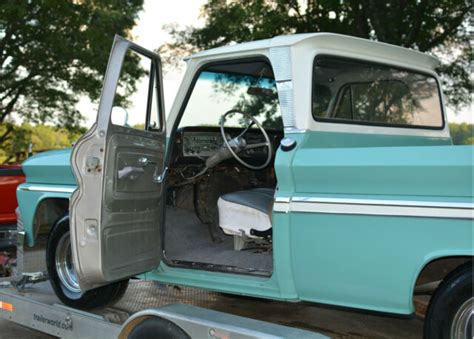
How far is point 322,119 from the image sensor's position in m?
3.34

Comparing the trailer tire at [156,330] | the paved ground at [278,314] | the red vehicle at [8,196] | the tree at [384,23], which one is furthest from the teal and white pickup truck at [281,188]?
the tree at [384,23]

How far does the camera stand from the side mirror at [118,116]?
3.32 m

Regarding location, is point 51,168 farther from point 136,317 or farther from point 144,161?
point 136,317

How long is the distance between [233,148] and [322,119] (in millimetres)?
711

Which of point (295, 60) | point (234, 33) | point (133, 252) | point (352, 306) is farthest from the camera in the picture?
point (234, 33)

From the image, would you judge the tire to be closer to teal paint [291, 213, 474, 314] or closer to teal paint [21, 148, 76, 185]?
teal paint [21, 148, 76, 185]

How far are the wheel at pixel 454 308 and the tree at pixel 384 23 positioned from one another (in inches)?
299

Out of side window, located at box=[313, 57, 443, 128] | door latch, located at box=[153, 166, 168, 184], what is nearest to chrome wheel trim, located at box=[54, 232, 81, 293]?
door latch, located at box=[153, 166, 168, 184]

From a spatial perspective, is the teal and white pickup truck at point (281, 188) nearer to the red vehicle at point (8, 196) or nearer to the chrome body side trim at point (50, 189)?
the chrome body side trim at point (50, 189)

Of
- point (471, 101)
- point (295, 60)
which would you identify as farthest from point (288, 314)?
point (471, 101)

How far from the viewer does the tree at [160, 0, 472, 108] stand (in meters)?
9.80

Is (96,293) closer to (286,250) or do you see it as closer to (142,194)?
(142,194)

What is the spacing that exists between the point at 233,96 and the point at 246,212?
1332mm

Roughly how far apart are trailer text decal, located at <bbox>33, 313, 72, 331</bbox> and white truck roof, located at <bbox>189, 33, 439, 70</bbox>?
1.97 meters
